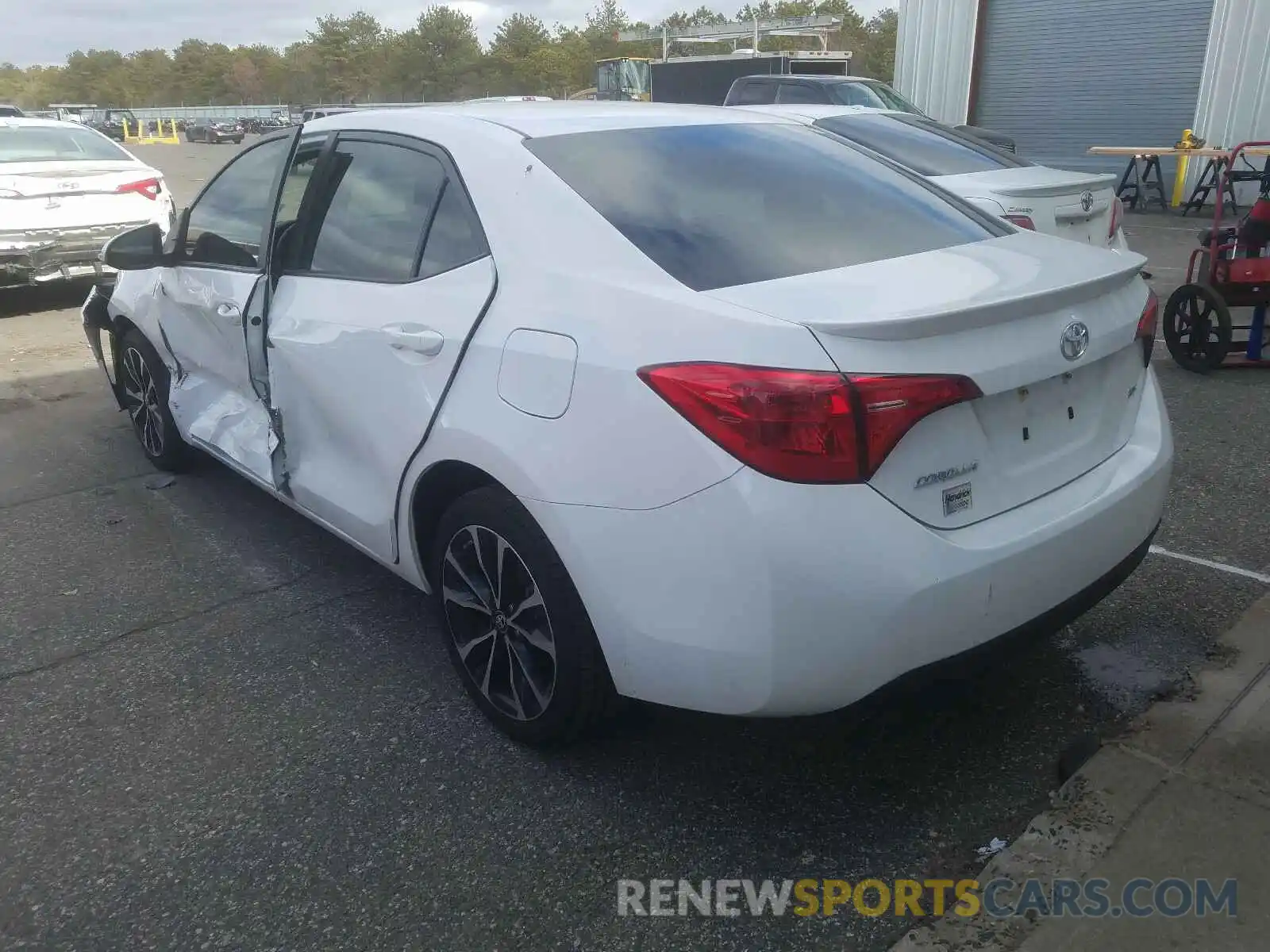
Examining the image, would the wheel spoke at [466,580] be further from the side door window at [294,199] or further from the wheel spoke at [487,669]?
the side door window at [294,199]

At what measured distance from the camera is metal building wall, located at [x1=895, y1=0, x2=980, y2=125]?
1894 cm

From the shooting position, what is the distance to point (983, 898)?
2230 mm

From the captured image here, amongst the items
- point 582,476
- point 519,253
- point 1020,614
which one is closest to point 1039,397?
point 1020,614

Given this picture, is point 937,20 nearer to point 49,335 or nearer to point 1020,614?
point 49,335

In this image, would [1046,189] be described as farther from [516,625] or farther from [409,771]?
[409,771]

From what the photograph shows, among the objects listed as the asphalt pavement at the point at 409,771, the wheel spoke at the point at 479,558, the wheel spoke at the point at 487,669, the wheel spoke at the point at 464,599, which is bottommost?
the asphalt pavement at the point at 409,771

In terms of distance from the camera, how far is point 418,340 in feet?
9.24

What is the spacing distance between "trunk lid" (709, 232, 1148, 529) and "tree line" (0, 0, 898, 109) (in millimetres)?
26503

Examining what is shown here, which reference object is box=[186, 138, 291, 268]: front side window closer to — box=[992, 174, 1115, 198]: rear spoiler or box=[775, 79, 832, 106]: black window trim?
box=[992, 174, 1115, 198]: rear spoiler

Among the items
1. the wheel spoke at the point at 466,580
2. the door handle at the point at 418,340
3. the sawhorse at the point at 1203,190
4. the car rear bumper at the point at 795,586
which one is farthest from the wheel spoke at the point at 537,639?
the sawhorse at the point at 1203,190

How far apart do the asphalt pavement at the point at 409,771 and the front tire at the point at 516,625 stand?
0.52 ft

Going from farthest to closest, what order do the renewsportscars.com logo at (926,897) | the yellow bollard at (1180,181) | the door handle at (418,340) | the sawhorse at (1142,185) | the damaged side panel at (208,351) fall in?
the sawhorse at (1142,185), the yellow bollard at (1180,181), the damaged side panel at (208,351), the door handle at (418,340), the renewsportscars.com logo at (926,897)

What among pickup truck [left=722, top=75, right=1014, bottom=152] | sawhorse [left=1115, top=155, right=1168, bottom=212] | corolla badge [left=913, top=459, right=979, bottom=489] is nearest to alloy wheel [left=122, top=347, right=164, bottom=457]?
corolla badge [left=913, top=459, right=979, bottom=489]

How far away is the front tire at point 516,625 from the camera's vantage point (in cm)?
251
